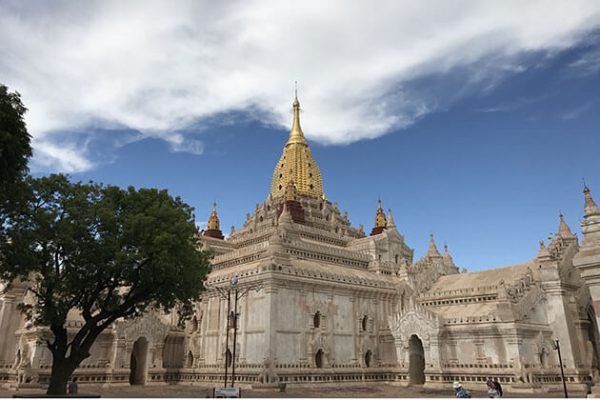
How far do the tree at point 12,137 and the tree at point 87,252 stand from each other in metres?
4.62

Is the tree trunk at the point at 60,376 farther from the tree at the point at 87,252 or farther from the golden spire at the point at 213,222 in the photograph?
the golden spire at the point at 213,222

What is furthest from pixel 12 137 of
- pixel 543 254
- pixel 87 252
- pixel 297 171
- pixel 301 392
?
pixel 297 171

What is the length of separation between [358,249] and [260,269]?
2200 centimetres

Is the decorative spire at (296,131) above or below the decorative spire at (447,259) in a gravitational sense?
above

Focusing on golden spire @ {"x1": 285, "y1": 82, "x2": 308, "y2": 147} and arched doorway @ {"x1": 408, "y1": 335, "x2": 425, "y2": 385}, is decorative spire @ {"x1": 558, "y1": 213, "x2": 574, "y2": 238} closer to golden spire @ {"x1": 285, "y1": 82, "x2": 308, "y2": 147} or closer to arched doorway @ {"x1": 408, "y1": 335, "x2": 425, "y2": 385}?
arched doorway @ {"x1": 408, "y1": 335, "x2": 425, "y2": 385}

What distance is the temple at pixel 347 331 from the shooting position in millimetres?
38406

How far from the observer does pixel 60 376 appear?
28344 millimetres

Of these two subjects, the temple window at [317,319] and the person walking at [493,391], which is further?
the temple window at [317,319]

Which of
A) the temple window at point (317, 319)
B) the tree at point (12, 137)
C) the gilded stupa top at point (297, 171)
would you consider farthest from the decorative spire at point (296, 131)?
the tree at point (12, 137)

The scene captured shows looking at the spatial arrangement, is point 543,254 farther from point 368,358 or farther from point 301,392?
point 301,392

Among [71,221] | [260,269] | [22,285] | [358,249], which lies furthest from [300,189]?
[71,221]

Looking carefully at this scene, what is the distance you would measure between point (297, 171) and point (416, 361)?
36725 mm

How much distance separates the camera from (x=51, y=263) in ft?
96.2

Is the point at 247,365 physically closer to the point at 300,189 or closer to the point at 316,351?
the point at 316,351
